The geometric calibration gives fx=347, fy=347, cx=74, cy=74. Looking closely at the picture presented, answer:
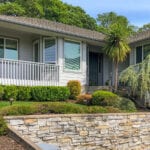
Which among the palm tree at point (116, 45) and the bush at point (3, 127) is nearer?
Result: the bush at point (3, 127)

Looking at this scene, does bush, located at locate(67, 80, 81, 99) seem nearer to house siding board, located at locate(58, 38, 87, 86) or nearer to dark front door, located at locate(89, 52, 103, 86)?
house siding board, located at locate(58, 38, 87, 86)

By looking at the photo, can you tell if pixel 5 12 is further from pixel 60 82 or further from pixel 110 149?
pixel 110 149

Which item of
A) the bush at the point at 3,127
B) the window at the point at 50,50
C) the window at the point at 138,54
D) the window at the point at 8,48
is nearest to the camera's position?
the bush at the point at 3,127

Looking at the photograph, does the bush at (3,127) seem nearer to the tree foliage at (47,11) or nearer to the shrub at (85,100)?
the shrub at (85,100)

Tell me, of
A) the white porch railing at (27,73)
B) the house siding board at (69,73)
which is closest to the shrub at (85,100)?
the white porch railing at (27,73)

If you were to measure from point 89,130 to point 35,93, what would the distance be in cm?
560

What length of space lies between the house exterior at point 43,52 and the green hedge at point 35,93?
3.27 feet

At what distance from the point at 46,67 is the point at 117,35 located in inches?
171

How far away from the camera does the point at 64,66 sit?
1881 centimetres

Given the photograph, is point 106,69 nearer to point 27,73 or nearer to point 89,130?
point 27,73

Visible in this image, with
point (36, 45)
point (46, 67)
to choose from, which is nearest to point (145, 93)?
point (46, 67)

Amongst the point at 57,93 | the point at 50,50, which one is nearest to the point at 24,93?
the point at 57,93

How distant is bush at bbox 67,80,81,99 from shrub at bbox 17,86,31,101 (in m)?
2.73

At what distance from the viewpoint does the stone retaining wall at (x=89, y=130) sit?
9695 millimetres
